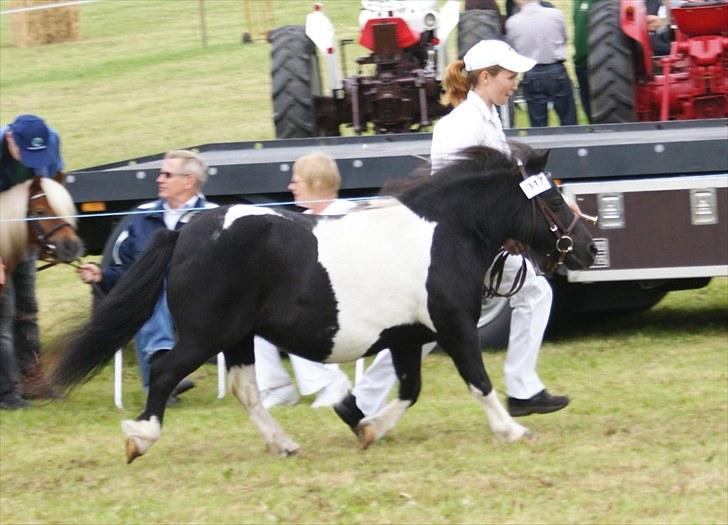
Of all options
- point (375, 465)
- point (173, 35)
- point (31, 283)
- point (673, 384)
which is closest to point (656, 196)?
point (673, 384)

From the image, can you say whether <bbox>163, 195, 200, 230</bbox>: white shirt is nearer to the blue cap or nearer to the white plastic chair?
the blue cap

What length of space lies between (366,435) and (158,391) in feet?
3.36

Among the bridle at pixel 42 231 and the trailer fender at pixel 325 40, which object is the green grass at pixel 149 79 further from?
the bridle at pixel 42 231

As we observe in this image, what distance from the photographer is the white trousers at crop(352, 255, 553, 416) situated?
25.9ft

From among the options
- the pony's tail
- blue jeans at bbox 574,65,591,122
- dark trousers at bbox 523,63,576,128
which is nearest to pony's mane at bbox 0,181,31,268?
the pony's tail

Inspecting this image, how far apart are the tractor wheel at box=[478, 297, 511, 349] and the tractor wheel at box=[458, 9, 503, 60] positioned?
132 inches

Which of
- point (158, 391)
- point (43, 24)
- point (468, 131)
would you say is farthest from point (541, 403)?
point (43, 24)

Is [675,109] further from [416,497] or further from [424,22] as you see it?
[416,497]

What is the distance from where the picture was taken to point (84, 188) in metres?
9.94

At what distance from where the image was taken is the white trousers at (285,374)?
8.88 metres

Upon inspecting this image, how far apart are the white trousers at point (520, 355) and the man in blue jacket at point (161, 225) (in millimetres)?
1201

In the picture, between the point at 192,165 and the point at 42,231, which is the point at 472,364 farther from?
the point at 42,231

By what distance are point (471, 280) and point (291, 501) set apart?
1.38m

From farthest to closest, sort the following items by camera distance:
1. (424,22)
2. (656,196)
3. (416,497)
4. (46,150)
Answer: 1. (424,22)
2. (656,196)
3. (46,150)
4. (416,497)
